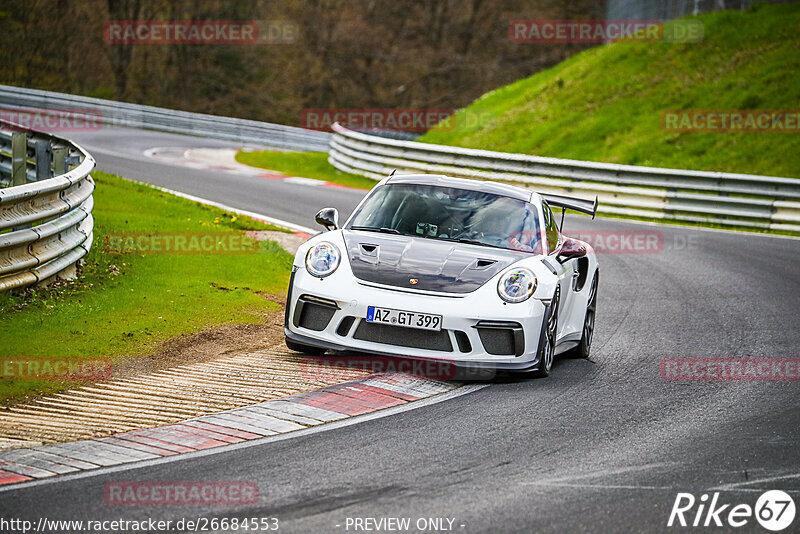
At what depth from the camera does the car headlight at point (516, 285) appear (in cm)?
762

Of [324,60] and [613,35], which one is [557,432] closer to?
[613,35]

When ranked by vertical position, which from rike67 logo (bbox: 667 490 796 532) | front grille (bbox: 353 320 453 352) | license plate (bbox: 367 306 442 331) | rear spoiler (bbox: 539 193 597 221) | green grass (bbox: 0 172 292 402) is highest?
rear spoiler (bbox: 539 193 597 221)

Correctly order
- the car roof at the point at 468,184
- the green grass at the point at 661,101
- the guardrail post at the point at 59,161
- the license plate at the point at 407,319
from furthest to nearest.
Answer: the green grass at the point at 661,101, the guardrail post at the point at 59,161, the car roof at the point at 468,184, the license plate at the point at 407,319

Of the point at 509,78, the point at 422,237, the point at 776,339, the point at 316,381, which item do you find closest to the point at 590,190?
the point at 776,339

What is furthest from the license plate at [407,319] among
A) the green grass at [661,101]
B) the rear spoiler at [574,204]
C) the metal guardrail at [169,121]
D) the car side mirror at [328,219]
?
the metal guardrail at [169,121]

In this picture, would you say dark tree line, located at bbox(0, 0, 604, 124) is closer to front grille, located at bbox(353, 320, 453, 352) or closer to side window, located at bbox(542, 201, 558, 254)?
side window, located at bbox(542, 201, 558, 254)

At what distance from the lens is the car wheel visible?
7.71 metres

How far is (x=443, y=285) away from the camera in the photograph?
758 cm

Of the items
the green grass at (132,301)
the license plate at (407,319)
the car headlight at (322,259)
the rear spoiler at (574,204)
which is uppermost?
the rear spoiler at (574,204)

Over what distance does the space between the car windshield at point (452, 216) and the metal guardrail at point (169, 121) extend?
25.0 metres

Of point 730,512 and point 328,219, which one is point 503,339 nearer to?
point 328,219

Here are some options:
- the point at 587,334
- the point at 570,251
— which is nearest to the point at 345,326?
the point at 570,251

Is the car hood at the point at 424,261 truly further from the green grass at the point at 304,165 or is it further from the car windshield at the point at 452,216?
the green grass at the point at 304,165

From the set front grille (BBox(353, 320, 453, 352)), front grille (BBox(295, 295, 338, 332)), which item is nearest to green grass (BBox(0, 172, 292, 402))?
front grille (BBox(295, 295, 338, 332))
